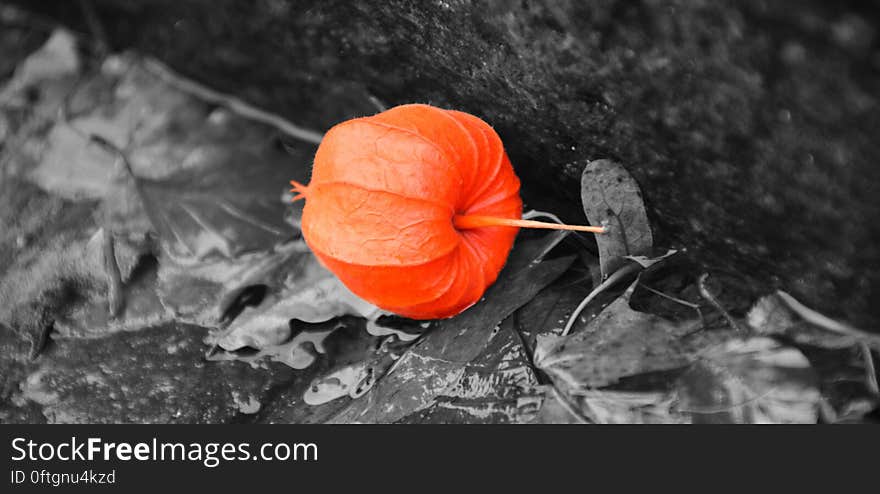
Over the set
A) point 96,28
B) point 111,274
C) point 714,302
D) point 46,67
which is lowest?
point 111,274

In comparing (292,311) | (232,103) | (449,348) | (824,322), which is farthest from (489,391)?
(232,103)

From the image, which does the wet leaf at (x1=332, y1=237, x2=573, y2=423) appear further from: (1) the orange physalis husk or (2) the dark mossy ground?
(2) the dark mossy ground

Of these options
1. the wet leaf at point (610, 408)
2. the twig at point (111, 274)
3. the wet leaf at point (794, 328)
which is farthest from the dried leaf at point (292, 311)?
the wet leaf at point (794, 328)

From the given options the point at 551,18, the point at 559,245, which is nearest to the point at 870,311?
the point at 559,245

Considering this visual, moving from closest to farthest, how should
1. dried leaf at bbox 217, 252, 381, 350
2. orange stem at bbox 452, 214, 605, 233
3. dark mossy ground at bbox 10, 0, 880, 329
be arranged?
dark mossy ground at bbox 10, 0, 880, 329, orange stem at bbox 452, 214, 605, 233, dried leaf at bbox 217, 252, 381, 350

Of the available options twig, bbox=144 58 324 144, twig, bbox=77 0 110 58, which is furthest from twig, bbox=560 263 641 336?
twig, bbox=77 0 110 58

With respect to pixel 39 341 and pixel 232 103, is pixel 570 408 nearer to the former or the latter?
pixel 39 341

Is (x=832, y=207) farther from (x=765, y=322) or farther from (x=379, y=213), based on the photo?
(x=379, y=213)
